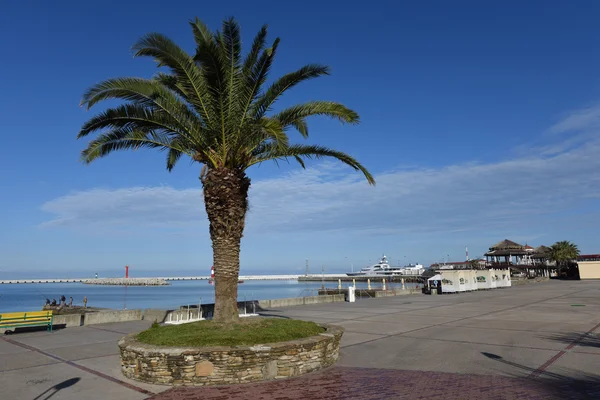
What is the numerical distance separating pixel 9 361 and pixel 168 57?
366 inches

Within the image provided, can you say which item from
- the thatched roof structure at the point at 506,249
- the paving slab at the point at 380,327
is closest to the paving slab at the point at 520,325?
the paving slab at the point at 380,327

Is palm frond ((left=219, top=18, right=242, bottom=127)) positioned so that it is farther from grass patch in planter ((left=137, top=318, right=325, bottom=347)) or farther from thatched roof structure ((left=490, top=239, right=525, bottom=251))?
thatched roof structure ((left=490, top=239, right=525, bottom=251))

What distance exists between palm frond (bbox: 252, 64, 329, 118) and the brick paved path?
7735 mm

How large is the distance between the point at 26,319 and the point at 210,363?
1157cm

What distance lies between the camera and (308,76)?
40.8 feet

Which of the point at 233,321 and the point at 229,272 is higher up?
the point at 229,272

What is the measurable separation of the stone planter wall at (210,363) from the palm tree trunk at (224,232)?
2540 mm

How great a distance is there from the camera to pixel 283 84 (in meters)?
12.5

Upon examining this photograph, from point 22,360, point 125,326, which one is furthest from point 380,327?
point 22,360

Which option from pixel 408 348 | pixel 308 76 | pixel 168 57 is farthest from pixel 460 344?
pixel 168 57

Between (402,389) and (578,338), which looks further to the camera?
(578,338)

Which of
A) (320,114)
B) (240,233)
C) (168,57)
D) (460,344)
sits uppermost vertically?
(168,57)

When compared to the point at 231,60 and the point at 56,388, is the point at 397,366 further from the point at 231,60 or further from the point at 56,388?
the point at 231,60

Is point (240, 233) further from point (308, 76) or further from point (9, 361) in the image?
point (9, 361)
